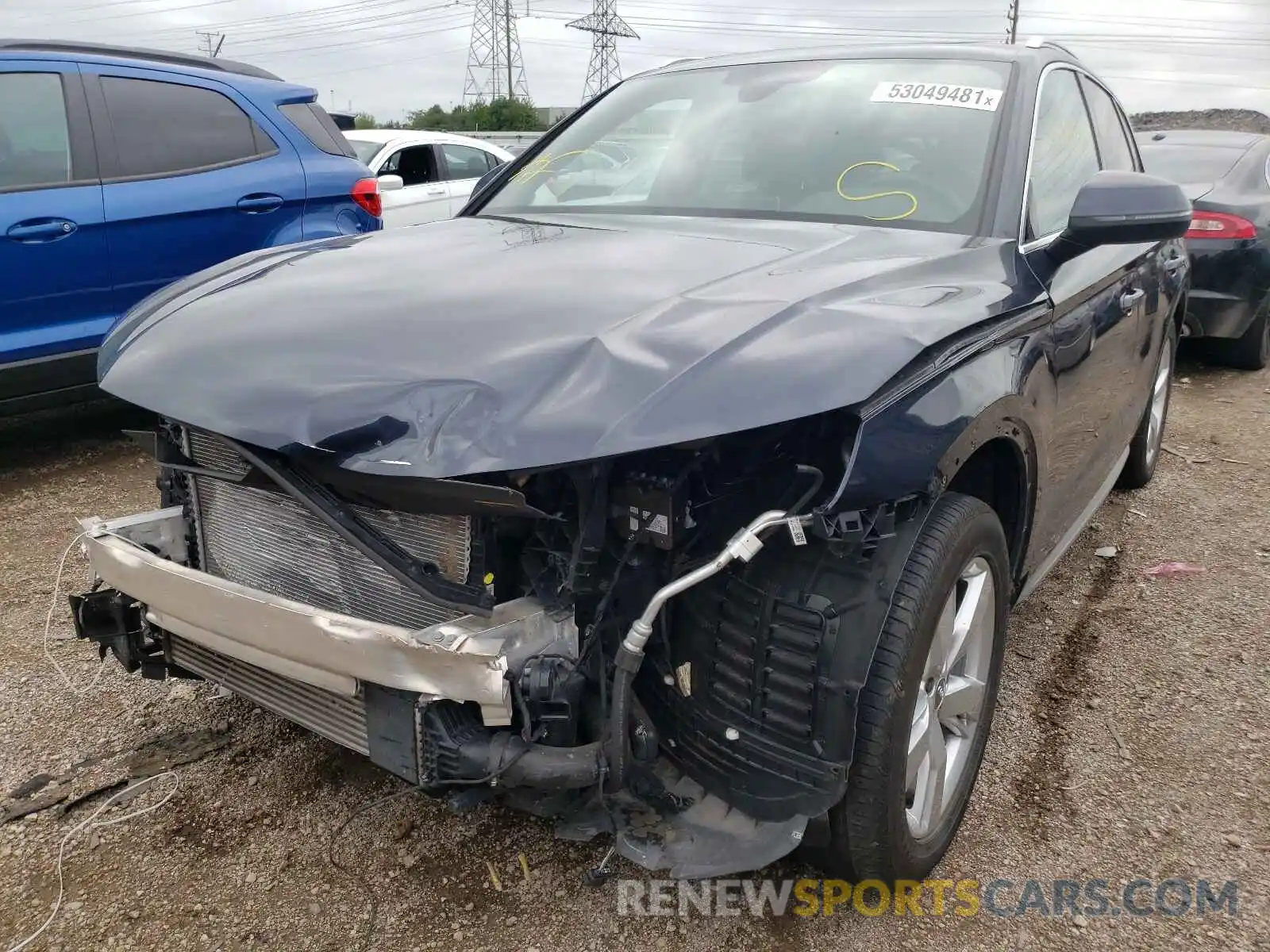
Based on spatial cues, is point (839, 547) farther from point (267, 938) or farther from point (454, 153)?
point (454, 153)

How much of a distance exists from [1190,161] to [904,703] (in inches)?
253

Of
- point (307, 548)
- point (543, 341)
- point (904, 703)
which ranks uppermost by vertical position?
point (543, 341)

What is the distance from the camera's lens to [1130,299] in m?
3.19

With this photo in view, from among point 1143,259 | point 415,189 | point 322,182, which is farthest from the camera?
point 415,189

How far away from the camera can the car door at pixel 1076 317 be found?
2553mm

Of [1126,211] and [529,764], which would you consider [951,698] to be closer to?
[529,764]

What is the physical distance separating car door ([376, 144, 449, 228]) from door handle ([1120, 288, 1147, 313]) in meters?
5.23

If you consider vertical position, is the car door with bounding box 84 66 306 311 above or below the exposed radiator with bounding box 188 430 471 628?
above

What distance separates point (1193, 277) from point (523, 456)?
6.19 metres

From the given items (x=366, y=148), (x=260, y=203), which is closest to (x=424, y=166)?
(x=366, y=148)

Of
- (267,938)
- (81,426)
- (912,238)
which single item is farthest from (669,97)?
(81,426)

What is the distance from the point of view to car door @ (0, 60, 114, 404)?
4.14 m

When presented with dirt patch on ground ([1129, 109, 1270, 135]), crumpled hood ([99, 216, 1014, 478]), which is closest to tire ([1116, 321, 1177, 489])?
crumpled hood ([99, 216, 1014, 478])

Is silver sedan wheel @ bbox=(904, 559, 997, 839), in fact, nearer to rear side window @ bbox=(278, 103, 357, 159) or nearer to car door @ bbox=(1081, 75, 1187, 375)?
car door @ bbox=(1081, 75, 1187, 375)
